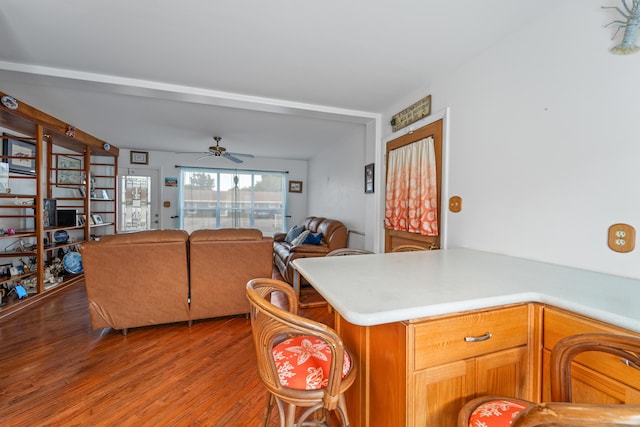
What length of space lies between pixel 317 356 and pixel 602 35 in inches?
81.0

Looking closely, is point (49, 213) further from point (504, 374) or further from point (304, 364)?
point (504, 374)

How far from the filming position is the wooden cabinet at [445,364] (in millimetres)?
884

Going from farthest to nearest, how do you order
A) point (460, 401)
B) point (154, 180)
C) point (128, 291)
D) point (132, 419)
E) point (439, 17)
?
point (154, 180), point (128, 291), point (439, 17), point (132, 419), point (460, 401)

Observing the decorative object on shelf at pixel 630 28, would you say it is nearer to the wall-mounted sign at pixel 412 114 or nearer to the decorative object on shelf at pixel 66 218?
the wall-mounted sign at pixel 412 114

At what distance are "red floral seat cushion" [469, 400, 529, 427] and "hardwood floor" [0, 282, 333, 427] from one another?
1078mm

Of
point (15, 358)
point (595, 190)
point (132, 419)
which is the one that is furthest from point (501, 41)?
point (15, 358)

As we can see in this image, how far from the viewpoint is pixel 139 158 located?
5.75 m

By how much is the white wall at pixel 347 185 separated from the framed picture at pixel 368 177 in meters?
0.07

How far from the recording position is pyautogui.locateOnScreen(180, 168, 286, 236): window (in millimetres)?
6176

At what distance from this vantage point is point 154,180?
5930mm

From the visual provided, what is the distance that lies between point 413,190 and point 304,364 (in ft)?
6.60

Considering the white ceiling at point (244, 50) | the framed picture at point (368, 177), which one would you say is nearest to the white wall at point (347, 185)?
the framed picture at point (368, 177)

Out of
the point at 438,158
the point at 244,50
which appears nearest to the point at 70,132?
the point at 244,50

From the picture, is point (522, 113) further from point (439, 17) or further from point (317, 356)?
point (317, 356)
